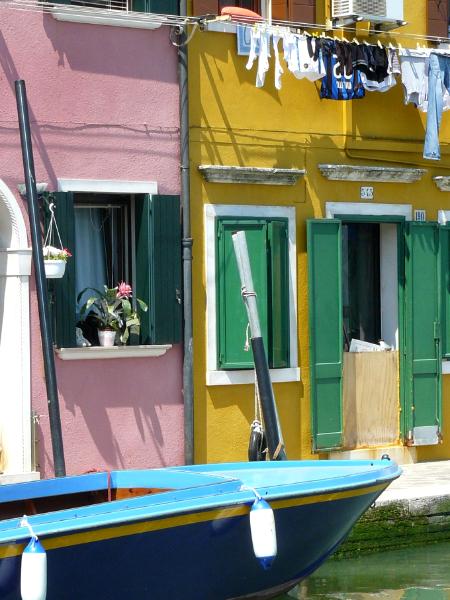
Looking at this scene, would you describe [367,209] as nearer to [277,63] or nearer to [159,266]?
[277,63]

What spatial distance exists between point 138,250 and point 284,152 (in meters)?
1.84

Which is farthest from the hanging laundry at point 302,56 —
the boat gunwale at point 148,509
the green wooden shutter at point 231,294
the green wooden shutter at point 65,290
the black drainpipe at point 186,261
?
the boat gunwale at point 148,509

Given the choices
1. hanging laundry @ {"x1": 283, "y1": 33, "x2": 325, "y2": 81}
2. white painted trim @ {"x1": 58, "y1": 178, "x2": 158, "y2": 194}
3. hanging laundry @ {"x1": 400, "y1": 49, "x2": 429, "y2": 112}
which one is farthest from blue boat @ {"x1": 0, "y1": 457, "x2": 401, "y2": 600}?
hanging laundry @ {"x1": 400, "y1": 49, "x2": 429, "y2": 112}

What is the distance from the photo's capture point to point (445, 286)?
15844 mm

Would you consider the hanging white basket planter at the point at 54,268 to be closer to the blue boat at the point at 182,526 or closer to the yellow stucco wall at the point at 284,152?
the yellow stucco wall at the point at 284,152

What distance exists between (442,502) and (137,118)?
435 cm

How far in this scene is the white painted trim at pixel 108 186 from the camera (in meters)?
13.6

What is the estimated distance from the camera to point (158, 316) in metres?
14.0

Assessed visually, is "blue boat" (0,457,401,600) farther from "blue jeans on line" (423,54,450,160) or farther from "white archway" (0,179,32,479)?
"blue jeans on line" (423,54,450,160)

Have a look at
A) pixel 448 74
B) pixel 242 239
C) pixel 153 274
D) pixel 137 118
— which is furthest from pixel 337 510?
pixel 448 74

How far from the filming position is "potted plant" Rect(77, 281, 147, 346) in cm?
1384

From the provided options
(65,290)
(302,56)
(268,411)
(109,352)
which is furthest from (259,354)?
(302,56)

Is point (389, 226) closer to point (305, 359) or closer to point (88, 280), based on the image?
point (305, 359)

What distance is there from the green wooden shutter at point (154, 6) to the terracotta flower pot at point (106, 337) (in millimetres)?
2900
